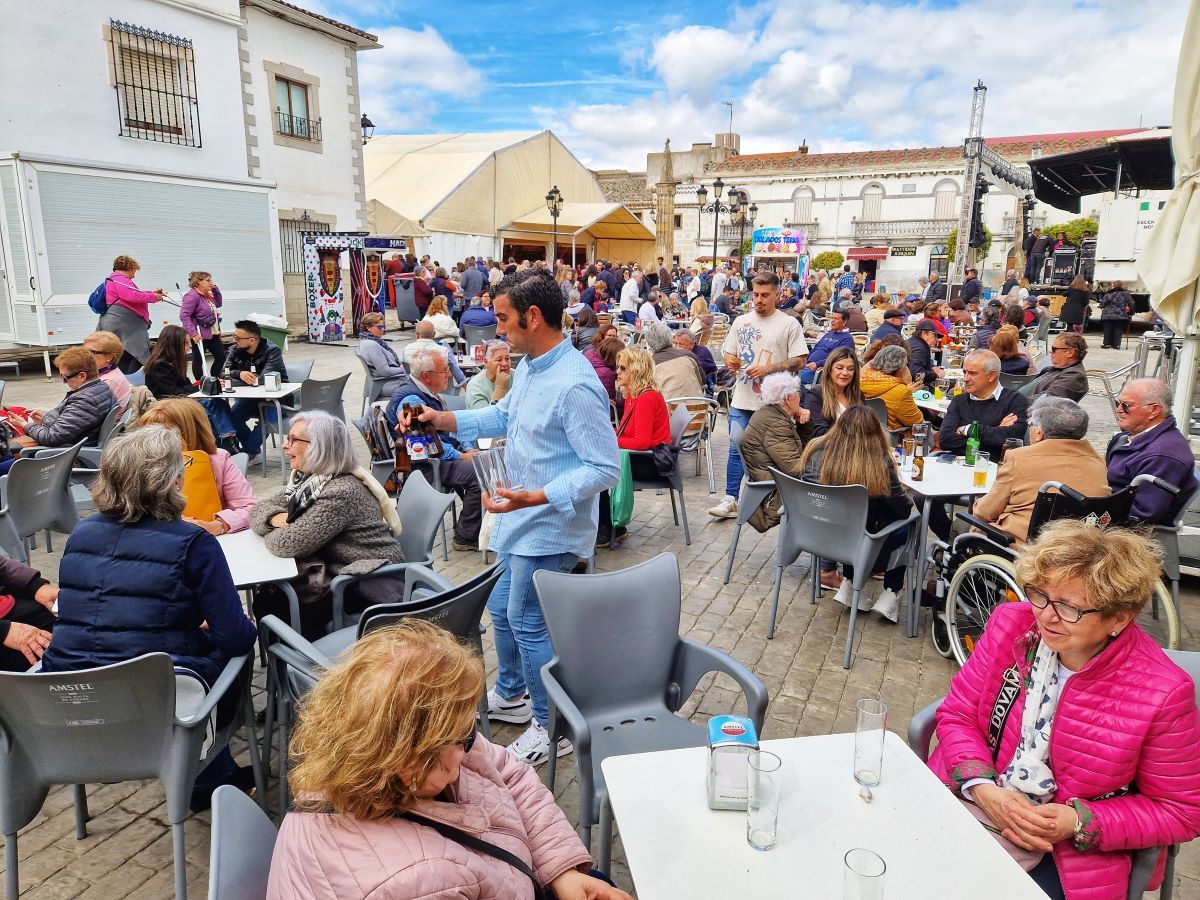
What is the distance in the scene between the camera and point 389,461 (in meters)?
4.89

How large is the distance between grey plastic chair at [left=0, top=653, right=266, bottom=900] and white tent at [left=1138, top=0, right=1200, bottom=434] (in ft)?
17.2

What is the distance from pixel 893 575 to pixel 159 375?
18.8 feet

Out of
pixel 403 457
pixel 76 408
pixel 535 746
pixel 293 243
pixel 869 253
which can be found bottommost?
pixel 535 746

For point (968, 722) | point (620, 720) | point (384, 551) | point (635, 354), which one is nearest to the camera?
point (968, 722)

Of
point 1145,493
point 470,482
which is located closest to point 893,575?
point 1145,493

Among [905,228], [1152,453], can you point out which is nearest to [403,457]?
[1152,453]

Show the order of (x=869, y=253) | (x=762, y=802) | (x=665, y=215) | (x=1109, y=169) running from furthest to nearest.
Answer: (x=869, y=253), (x=665, y=215), (x=1109, y=169), (x=762, y=802)

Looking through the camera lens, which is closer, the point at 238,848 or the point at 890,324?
the point at 238,848

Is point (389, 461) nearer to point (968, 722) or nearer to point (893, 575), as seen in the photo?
point (893, 575)

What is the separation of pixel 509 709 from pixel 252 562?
1.22 metres

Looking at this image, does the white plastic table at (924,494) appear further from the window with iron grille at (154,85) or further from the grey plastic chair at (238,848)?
the window with iron grille at (154,85)

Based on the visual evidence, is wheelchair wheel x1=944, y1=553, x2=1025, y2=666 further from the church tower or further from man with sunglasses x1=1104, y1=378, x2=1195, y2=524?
the church tower

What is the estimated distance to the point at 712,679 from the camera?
3734mm

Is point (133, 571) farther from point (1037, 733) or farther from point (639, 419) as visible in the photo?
point (639, 419)
